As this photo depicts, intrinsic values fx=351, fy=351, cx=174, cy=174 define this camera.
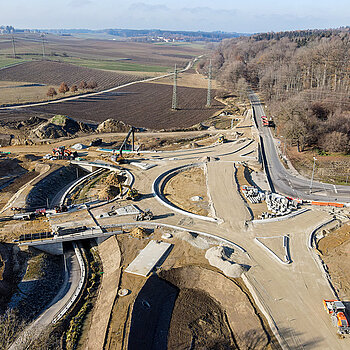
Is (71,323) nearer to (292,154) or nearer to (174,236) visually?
(174,236)

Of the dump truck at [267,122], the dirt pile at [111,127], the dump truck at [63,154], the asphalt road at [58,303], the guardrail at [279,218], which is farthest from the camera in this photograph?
the dump truck at [267,122]

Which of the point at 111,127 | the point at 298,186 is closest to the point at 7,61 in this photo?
the point at 111,127

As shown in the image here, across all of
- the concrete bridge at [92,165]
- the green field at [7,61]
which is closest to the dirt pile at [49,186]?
the concrete bridge at [92,165]

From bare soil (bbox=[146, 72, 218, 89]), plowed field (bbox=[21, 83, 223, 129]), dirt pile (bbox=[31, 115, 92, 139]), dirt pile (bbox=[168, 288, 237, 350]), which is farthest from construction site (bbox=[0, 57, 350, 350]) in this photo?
bare soil (bbox=[146, 72, 218, 89])

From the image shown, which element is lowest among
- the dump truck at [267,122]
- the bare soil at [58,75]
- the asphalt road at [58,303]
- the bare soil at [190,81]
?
the asphalt road at [58,303]

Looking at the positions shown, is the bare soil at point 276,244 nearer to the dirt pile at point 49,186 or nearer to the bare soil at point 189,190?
the bare soil at point 189,190

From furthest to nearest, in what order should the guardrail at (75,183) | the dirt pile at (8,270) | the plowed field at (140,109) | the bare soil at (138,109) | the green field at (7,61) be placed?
the green field at (7,61), the plowed field at (140,109), the bare soil at (138,109), the guardrail at (75,183), the dirt pile at (8,270)
